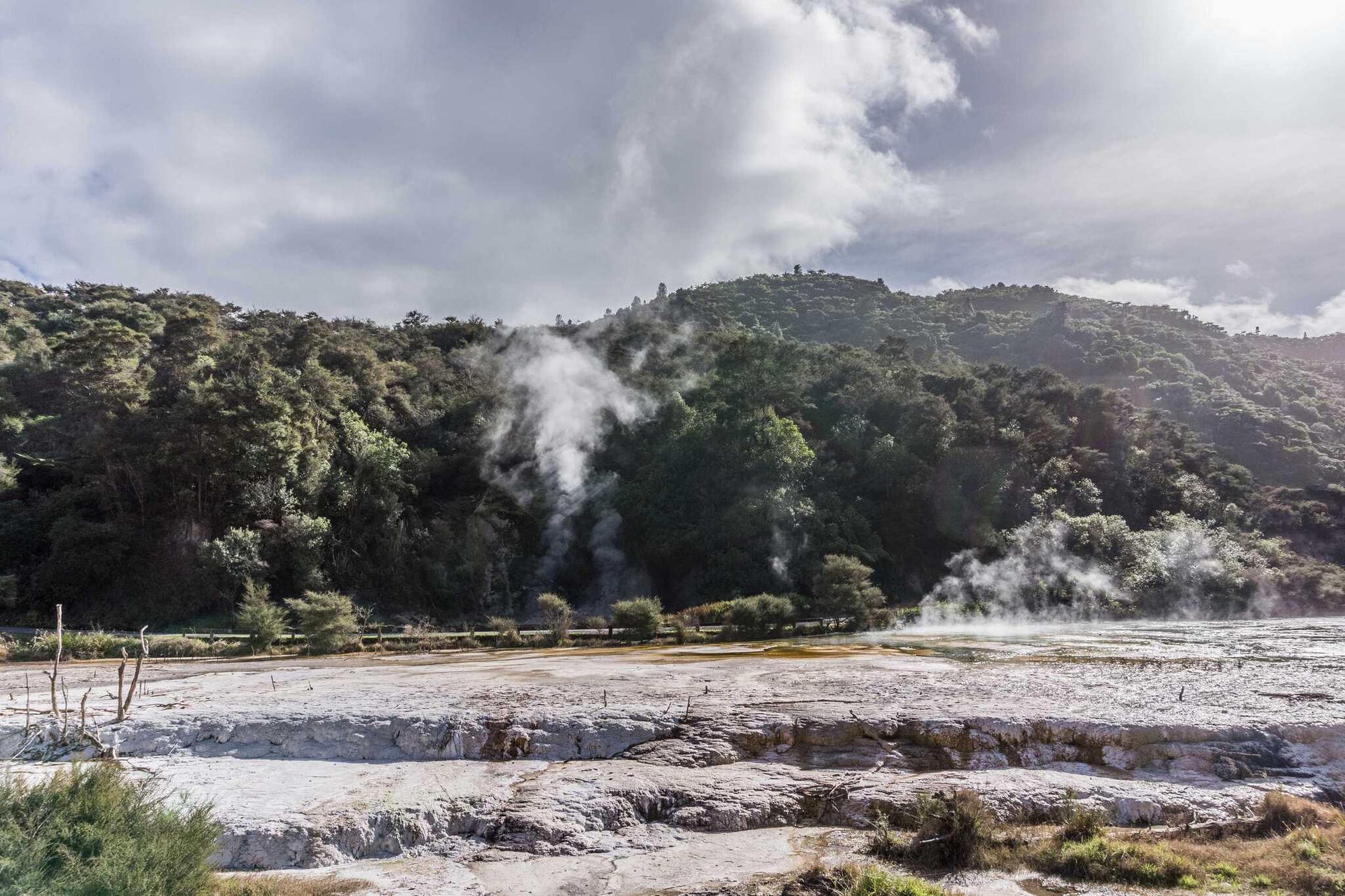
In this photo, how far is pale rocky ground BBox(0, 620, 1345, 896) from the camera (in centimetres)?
920

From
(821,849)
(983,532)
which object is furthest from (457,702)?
(983,532)

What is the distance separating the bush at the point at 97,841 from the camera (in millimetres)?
6270

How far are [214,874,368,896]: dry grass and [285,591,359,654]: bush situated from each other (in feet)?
59.8

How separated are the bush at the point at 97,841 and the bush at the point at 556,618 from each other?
62.6ft

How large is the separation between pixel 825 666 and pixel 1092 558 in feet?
91.5

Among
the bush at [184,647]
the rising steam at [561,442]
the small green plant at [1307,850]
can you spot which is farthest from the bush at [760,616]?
the small green plant at [1307,850]

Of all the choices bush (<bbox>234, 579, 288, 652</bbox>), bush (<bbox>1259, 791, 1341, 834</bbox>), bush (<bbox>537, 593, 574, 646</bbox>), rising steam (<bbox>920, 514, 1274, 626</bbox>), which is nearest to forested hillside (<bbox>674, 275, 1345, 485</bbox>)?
rising steam (<bbox>920, 514, 1274, 626</bbox>)

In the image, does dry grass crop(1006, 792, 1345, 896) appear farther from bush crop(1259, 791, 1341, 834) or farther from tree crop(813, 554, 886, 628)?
tree crop(813, 554, 886, 628)

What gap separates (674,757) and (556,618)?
17646mm

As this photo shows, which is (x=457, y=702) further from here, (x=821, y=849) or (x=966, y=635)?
(x=966, y=635)

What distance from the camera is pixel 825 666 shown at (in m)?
18.2

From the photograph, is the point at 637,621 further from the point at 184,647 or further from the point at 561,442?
the point at 561,442

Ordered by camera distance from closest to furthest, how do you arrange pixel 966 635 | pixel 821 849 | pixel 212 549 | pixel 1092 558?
pixel 821 849, pixel 966 635, pixel 212 549, pixel 1092 558

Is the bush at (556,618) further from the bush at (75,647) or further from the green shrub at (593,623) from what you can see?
the bush at (75,647)
